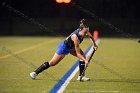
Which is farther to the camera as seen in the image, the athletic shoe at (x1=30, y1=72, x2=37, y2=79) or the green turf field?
the athletic shoe at (x1=30, y1=72, x2=37, y2=79)

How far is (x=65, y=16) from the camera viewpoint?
1976 inches

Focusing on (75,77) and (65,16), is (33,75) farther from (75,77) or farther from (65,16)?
(65,16)

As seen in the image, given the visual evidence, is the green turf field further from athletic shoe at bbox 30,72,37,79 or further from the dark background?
the dark background

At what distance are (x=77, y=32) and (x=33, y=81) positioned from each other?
178 cm

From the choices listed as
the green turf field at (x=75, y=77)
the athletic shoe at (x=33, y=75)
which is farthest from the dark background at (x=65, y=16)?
the athletic shoe at (x=33, y=75)

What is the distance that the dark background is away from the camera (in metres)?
48.7

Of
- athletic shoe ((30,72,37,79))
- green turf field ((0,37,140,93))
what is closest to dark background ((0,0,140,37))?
green turf field ((0,37,140,93))

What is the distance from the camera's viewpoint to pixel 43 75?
13594 mm

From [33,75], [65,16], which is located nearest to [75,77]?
[33,75]

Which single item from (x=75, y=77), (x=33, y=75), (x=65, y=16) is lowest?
(x=65, y=16)

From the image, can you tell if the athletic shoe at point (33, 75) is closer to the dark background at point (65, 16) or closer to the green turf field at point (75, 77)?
the green turf field at point (75, 77)

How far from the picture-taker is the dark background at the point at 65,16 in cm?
4866

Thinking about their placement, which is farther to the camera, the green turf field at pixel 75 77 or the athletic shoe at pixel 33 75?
the athletic shoe at pixel 33 75

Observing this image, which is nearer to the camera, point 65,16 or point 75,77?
point 75,77
